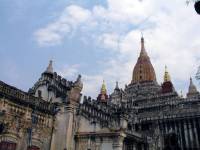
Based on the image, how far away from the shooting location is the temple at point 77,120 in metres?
27.1

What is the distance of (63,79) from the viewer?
147ft

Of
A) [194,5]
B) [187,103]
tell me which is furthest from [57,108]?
[187,103]

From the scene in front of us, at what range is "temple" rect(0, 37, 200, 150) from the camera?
27.1m

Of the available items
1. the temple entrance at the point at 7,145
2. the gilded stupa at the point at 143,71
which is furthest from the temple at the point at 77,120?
the gilded stupa at the point at 143,71

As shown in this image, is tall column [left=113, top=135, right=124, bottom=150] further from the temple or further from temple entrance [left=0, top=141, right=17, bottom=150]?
temple entrance [left=0, top=141, right=17, bottom=150]

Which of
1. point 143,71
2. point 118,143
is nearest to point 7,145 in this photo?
point 118,143

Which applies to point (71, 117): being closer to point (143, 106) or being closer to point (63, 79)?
point (63, 79)

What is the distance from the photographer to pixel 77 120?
3319 cm

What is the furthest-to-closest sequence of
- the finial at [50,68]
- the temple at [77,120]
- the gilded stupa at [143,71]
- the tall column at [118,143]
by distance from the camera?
the gilded stupa at [143,71], the finial at [50,68], the tall column at [118,143], the temple at [77,120]

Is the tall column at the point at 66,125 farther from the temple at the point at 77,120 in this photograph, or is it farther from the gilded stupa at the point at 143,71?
the gilded stupa at the point at 143,71

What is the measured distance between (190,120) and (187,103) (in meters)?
5.43

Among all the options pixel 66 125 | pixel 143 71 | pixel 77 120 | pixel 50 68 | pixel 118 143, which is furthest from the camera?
pixel 143 71

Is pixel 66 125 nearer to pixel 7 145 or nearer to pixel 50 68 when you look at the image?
pixel 7 145

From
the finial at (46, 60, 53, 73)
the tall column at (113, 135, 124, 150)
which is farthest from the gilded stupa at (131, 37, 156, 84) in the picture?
the tall column at (113, 135, 124, 150)
